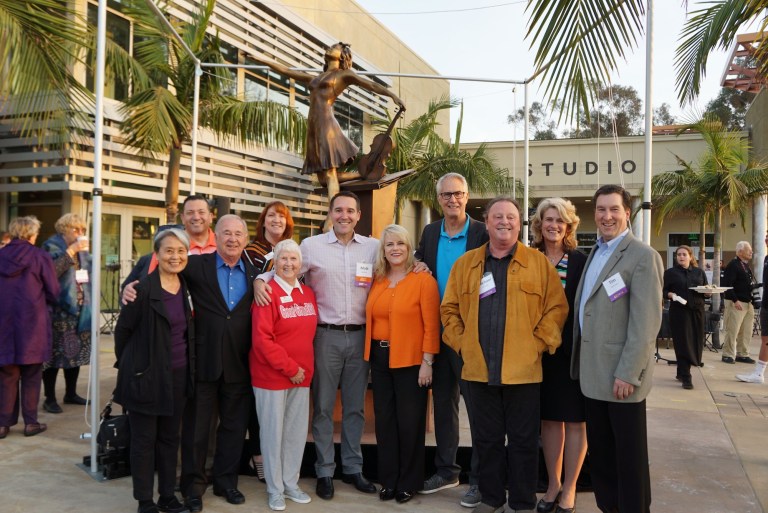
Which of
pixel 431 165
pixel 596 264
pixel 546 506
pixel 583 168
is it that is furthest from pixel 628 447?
pixel 583 168

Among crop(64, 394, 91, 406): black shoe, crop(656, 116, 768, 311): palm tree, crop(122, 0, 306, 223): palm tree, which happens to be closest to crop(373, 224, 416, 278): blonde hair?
crop(64, 394, 91, 406): black shoe

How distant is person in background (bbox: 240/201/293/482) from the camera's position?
408 centimetres

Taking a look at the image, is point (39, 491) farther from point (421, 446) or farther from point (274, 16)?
point (274, 16)

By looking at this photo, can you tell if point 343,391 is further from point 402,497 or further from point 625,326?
point 625,326

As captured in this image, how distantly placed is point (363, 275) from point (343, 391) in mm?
762

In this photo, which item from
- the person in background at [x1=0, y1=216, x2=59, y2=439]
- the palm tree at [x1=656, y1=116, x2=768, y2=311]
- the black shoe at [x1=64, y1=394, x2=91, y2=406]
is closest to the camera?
the person in background at [x1=0, y1=216, x2=59, y2=439]

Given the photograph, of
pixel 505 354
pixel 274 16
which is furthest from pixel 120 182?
pixel 505 354

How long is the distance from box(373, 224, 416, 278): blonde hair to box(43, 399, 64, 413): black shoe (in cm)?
376

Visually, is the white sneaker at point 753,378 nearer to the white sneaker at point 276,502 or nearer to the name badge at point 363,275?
the name badge at point 363,275

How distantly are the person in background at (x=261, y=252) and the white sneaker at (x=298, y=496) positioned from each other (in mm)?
371

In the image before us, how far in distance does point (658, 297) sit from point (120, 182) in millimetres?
11282

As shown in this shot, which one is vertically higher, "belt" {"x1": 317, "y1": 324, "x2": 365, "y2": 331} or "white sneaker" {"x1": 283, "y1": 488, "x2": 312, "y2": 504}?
"belt" {"x1": 317, "y1": 324, "x2": 365, "y2": 331}

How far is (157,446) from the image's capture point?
137 inches

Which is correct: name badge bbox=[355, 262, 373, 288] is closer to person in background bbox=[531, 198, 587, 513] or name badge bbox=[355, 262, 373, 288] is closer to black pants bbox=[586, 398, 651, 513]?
person in background bbox=[531, 198, 587, 513]
